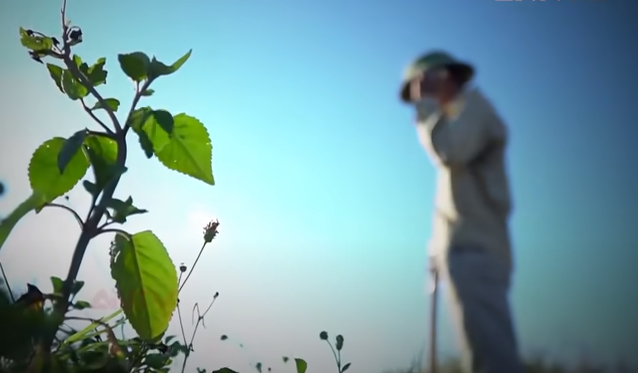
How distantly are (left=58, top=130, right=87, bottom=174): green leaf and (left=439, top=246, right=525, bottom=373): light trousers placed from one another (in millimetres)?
220

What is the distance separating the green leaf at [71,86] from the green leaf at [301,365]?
1.06 ft

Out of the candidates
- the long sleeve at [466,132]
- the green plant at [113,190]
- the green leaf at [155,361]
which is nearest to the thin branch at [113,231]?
the green plant at [113,190]

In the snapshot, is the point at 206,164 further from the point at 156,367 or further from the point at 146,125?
the point at 156,367

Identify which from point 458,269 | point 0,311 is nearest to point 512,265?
point 458,269

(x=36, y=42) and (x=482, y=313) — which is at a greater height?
(x=36, y=42)

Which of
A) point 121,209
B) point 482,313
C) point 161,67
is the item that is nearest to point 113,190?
point 121,209

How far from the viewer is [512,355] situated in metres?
0.27

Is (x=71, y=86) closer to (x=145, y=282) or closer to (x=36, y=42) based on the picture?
(x=36, y=42)

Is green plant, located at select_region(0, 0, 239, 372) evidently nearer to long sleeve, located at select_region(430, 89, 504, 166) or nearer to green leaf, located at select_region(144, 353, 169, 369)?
green leaf, located at select_region(144, 353, 169, 369)

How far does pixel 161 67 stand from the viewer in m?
0.42

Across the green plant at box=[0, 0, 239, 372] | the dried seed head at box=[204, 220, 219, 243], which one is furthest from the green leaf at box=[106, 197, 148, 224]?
the dried seed head at box=[204, 220, 219, 243]

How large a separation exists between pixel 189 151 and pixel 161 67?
0.07m

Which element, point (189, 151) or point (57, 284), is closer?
point (57, 284)

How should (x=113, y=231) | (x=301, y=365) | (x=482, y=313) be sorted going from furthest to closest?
(x=301, y=365)
(x=113, y=231)
(x=482, y=313)
